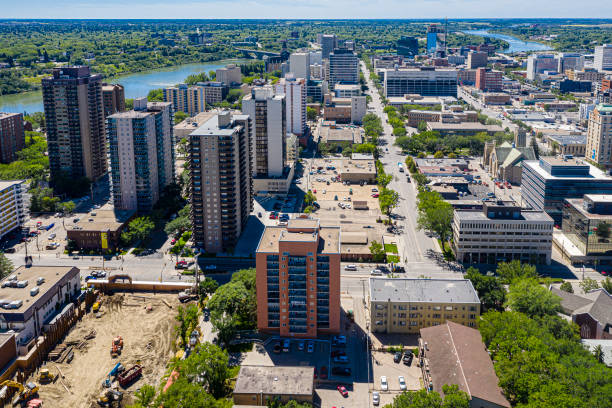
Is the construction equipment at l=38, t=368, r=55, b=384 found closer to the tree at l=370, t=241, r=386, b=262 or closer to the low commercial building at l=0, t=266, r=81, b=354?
the low commercial building at l=0, t=266, r=81, b=354

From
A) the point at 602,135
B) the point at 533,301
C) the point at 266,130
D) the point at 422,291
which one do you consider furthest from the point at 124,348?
the point at 602,135

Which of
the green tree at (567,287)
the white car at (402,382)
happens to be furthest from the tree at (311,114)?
the white car at (402,382)

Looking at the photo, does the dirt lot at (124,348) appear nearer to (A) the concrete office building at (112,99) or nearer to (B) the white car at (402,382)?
(B) the white car at (402,382)

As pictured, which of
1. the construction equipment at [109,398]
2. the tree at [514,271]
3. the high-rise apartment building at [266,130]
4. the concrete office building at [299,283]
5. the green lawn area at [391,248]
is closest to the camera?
the construction equipment at [109,398]

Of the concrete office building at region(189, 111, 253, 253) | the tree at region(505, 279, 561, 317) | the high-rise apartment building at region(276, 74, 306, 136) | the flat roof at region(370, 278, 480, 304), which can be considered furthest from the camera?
the high-rise apartment building at region(276, 74, 306, 136)

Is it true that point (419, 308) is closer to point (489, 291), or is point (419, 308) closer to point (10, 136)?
point (489, 291)

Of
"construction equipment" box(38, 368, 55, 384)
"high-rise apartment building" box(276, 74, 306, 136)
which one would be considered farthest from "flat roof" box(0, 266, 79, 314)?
"high-rise apartment building" box(276, 74, 306, 136)
